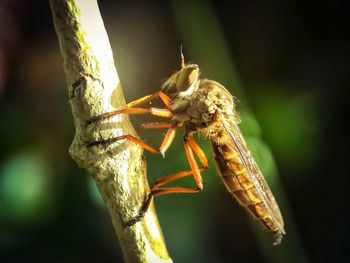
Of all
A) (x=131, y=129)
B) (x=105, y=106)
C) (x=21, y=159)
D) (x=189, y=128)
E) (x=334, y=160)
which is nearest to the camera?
(x=105, y=106)

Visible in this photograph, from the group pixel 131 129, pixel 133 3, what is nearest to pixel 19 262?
pixel 131 129

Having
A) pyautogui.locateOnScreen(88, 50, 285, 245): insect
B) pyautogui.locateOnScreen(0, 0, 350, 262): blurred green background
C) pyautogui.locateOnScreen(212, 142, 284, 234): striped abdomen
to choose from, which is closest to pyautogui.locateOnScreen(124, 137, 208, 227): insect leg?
pyautogui.locateOnScreen(88, 50, 285, 245): insect

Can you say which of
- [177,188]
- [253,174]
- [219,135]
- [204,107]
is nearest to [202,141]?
[219,135]

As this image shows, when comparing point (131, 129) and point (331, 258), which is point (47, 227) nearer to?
point (131, 129)

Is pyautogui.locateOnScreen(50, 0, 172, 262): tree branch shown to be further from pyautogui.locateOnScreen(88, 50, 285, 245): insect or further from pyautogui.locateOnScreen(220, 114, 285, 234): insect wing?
pyautogui.locateOnScreen(220, 114, 285, 234): insect wing

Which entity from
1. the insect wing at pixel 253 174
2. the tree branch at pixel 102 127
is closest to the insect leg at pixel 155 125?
the insect wing at pixel 253 174

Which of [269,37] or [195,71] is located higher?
[269,37]

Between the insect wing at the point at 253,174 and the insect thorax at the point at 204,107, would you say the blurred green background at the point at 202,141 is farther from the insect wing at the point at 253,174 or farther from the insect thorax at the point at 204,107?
the insect wing at the point at 253,174
